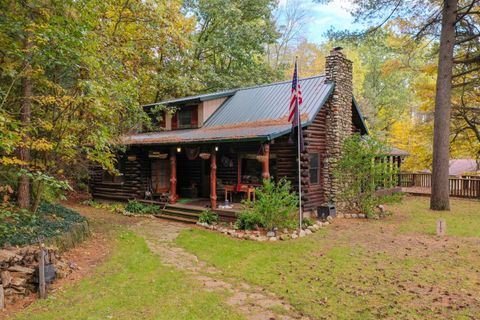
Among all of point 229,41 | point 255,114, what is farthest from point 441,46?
point 229,41

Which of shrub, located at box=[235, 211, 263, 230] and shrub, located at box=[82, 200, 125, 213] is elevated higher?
shrub, located at box=[235, 211, 263, 230]

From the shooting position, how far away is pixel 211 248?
8555 millimetres

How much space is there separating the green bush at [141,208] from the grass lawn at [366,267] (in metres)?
3.94

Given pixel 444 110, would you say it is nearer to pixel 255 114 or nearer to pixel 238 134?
pixel 255 114

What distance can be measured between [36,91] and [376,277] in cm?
961

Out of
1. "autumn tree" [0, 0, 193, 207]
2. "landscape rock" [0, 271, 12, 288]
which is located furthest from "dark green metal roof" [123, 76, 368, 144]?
"landscape rock" [0, 271, 12, 288]

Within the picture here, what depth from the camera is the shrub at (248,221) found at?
9.94 metres

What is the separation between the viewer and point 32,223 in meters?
7.19

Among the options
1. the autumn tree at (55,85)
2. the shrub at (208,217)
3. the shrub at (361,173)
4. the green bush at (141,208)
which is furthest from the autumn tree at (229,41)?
the shrub at (361,173)

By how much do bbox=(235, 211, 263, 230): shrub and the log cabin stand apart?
88cm

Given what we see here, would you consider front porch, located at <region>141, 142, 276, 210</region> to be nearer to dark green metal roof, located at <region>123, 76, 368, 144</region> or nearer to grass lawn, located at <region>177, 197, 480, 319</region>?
dark green metal roof, located at <region>123, 76, 368, 144</region>

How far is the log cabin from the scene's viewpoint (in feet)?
39.4

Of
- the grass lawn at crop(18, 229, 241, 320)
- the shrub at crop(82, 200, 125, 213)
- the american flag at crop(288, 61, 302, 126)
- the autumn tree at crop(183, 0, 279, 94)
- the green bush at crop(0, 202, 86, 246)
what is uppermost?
the autumn tree at crop(183, 0, 279, 94)

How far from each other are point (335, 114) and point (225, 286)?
9.51m
